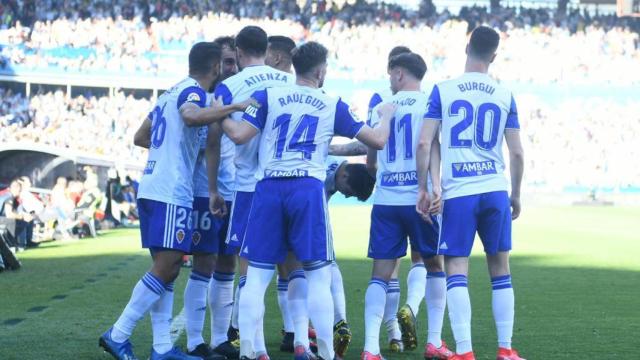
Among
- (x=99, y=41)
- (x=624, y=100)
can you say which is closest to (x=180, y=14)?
(x=99, y=41)

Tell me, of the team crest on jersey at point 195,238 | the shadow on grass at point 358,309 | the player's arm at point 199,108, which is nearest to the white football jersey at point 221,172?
the team crest on jersey at point 195,238

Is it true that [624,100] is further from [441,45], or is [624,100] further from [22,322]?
[22,322]

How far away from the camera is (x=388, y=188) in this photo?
25.2ft

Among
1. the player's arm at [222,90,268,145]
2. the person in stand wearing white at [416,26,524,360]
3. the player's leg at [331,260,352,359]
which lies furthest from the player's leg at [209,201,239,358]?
the person in stand wearing white at [416,26,524,360]

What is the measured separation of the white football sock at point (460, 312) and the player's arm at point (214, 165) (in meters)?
1.52

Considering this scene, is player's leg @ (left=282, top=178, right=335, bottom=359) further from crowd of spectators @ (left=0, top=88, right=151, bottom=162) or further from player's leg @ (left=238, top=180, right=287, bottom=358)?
crowd of spectators @ (left=0, top=88, right=151, bottom=162)

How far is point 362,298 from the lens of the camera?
38.4 feet

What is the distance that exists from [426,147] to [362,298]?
472 cm

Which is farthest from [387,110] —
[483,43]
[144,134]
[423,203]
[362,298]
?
[362,298]

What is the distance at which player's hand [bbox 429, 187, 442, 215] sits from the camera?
23.6 feet

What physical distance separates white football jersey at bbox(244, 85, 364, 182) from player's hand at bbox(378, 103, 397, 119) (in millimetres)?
282

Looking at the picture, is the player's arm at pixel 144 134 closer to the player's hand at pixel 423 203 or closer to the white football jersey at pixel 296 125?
the white football jersey at pixel 296 125

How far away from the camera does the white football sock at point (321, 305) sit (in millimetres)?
6742

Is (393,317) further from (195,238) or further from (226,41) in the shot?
(226,41)
